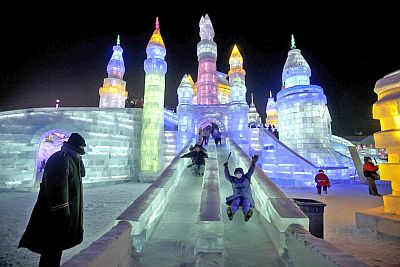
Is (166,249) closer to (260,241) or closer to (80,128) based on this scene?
(260,241)

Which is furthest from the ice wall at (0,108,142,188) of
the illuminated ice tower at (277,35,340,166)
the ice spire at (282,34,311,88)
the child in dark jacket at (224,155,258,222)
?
the ice spire at (282,34,311,88)

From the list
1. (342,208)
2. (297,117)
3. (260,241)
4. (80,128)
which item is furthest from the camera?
(297,117)

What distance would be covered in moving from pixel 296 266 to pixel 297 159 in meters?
13.6

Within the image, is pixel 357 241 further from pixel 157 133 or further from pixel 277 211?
pixel 157 133

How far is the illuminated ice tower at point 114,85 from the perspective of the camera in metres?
27.1

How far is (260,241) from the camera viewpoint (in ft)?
15.1

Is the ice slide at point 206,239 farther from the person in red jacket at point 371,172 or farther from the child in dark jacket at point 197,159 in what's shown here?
the person in red jacket at point 371,172

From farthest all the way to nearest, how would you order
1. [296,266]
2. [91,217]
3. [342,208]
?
[342,208]
[91,217]
[296,266]

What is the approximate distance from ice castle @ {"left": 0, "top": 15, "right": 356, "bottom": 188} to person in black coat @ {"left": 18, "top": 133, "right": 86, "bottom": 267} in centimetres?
1316

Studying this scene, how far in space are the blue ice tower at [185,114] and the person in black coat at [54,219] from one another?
646 inches

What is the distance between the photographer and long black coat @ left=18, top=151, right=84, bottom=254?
2771 millimetres

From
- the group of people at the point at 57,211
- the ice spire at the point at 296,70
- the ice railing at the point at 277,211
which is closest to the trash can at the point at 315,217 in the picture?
the ice railing at the point at 277,211

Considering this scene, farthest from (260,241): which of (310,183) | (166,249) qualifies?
(310,183)

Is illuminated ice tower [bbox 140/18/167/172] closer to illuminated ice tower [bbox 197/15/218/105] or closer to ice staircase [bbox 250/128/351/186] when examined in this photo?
illuminated ice tower [bbox 197/15/218/105]
